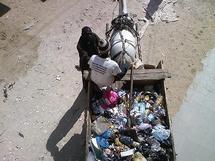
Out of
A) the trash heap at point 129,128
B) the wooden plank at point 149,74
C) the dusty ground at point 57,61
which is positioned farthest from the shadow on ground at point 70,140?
the wooden plank at point 149,74

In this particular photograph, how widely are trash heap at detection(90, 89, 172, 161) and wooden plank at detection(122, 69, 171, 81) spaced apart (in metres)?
0.28

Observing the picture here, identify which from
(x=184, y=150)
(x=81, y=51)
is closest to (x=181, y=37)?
(x=184, y=150)

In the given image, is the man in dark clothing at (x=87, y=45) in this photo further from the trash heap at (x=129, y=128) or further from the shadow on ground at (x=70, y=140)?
the shadow on ground at (x=70, y=140)

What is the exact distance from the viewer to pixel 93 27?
9.66 meters

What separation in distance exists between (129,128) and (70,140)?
68.7 inches

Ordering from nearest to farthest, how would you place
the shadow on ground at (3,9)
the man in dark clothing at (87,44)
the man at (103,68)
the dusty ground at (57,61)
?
the man at (103,68) < the man in dark clothing at (87,44) < the dusty ground at (57,61) < the shadow on ground at (3,9)

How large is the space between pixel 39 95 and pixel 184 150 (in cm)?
334

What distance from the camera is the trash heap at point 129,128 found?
6340 mm

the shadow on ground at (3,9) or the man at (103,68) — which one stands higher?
the shadow on ground at (3,9)

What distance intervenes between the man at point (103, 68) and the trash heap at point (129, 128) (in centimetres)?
30

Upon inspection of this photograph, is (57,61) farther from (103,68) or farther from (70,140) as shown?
(103,68)

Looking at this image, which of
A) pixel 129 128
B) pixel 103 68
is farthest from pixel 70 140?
pixel 103 68

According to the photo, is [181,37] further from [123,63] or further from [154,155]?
[154,155]

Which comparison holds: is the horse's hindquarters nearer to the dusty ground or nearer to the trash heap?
the trash heap
